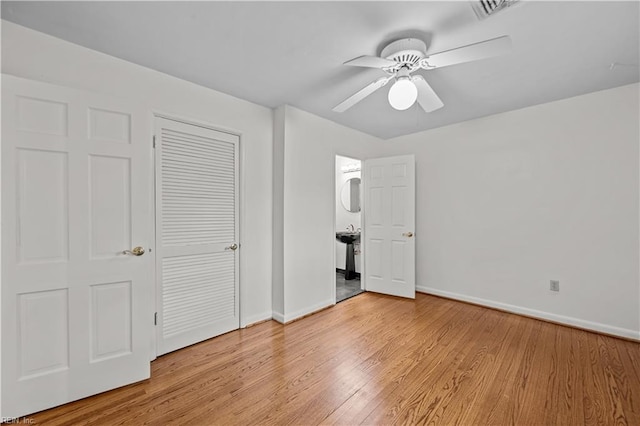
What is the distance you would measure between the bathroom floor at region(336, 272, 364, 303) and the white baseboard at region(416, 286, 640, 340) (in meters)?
1.04

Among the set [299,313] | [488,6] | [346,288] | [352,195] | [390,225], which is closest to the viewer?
[488,6]

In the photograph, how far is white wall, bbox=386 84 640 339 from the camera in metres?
2.66

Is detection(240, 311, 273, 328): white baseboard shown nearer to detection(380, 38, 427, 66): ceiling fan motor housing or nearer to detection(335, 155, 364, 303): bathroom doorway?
detection(335, 155, 364, 303): bathroom doorway

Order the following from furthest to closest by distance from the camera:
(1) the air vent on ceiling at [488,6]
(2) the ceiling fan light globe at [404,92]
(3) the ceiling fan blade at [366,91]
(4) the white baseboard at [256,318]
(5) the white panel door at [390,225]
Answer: (5) the white panel door at [390,225]
(4) the white baseboard at [256,318]
(3) the ceiling fan blade at [366,91]
(2) the ceiling fan light globe at [404,92]
(1) the air vent on ceiling at [488,6]

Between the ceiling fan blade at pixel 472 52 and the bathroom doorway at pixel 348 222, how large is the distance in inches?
113

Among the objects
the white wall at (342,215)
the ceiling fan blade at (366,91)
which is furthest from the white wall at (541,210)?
the ceiling fan blade at (366,91)

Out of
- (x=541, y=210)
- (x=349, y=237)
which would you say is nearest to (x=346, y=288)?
(x=349, y=237)

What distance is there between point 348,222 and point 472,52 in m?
3.86

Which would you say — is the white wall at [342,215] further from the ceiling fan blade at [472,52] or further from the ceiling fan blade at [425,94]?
the ceiling fan blade at [472,52]

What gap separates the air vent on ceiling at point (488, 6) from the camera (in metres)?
1.47

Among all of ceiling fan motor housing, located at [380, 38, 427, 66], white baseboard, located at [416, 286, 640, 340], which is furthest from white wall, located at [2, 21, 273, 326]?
white baseboard, located at [416, 286, 640, 340]

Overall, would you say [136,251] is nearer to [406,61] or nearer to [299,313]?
[299,313]

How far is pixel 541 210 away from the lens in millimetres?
3086

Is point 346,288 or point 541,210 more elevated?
point 541,210
